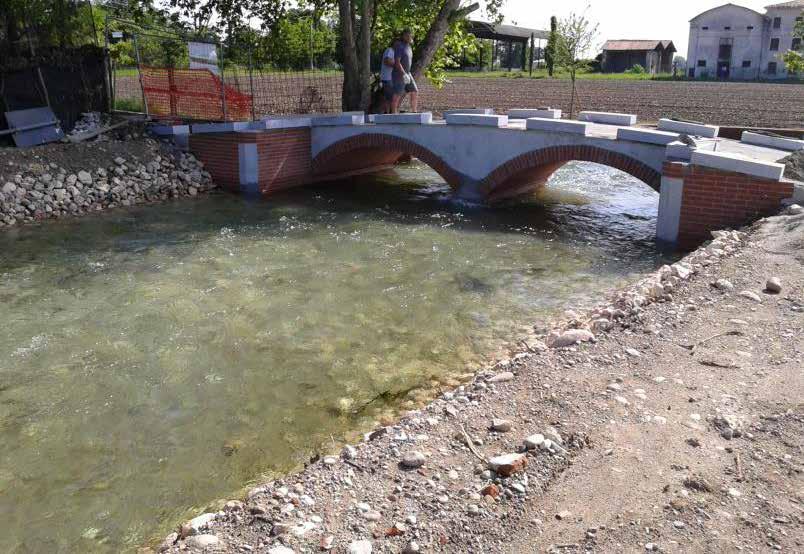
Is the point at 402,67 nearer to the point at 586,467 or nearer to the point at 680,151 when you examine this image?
the point at 680,151

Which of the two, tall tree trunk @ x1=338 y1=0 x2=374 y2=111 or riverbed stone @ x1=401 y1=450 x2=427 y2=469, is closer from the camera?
riverbed stone @ x1=401 y1=450 x2=427 y2=469

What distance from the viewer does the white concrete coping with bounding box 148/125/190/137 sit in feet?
44.4

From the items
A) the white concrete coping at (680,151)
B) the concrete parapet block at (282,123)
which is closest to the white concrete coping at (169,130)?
the concrete parapet block at (282,123)

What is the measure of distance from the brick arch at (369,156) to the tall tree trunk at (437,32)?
2.02 m

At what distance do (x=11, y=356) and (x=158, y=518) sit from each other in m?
2.95

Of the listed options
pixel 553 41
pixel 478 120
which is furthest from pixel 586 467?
pixel 553 41

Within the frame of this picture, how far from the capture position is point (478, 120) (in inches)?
462

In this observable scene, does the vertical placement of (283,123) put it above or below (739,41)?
below

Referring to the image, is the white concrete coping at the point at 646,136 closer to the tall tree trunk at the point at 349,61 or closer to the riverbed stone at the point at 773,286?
the riverbed stone at the point at 773,286

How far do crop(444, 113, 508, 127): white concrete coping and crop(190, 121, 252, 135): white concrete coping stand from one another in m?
3.77

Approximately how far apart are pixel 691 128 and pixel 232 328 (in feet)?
27.2

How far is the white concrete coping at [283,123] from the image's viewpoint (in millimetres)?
13000

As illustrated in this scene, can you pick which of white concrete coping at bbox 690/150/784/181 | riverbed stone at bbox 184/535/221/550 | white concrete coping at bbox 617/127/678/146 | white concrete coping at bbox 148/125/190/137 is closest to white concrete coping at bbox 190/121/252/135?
white concrete coping at bbox 148/125/190/137

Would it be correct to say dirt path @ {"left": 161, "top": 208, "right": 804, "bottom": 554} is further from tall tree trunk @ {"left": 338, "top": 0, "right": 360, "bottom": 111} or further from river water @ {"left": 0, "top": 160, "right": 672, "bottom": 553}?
tall tree trunk @ {"left": 338, "top": 0, "right": 360, "bottom": 111}
